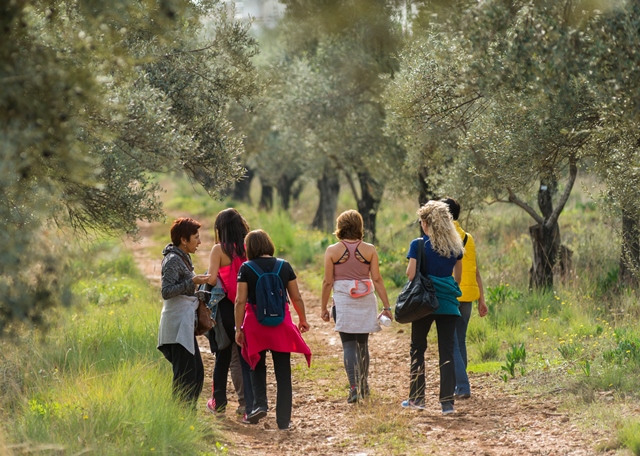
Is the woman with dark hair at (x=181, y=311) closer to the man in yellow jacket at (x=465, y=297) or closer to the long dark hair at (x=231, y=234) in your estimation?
the long dark hair at (x=231, y=234)

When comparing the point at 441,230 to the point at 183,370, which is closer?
the point at 183,370

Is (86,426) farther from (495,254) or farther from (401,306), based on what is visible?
(495,254)

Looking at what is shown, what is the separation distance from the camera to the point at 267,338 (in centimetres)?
726

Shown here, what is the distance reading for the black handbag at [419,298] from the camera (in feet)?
24.5

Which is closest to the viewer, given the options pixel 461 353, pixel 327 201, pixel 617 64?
pixel 617 64

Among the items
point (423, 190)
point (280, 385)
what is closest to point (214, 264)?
point (280, 385)

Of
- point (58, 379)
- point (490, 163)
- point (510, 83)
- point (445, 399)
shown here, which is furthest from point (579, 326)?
point (58, 379)

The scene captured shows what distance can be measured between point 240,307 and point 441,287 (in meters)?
1.90

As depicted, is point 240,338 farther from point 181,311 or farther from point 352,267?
point 352,267

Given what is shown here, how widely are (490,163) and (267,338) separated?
455 cm

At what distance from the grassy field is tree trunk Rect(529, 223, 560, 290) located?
0.35m

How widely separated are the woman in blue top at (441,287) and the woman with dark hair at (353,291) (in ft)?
1.47

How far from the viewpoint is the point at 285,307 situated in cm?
731

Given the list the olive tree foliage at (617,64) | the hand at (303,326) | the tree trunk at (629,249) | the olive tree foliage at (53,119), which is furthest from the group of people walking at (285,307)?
the tree trunk at (629,249)
